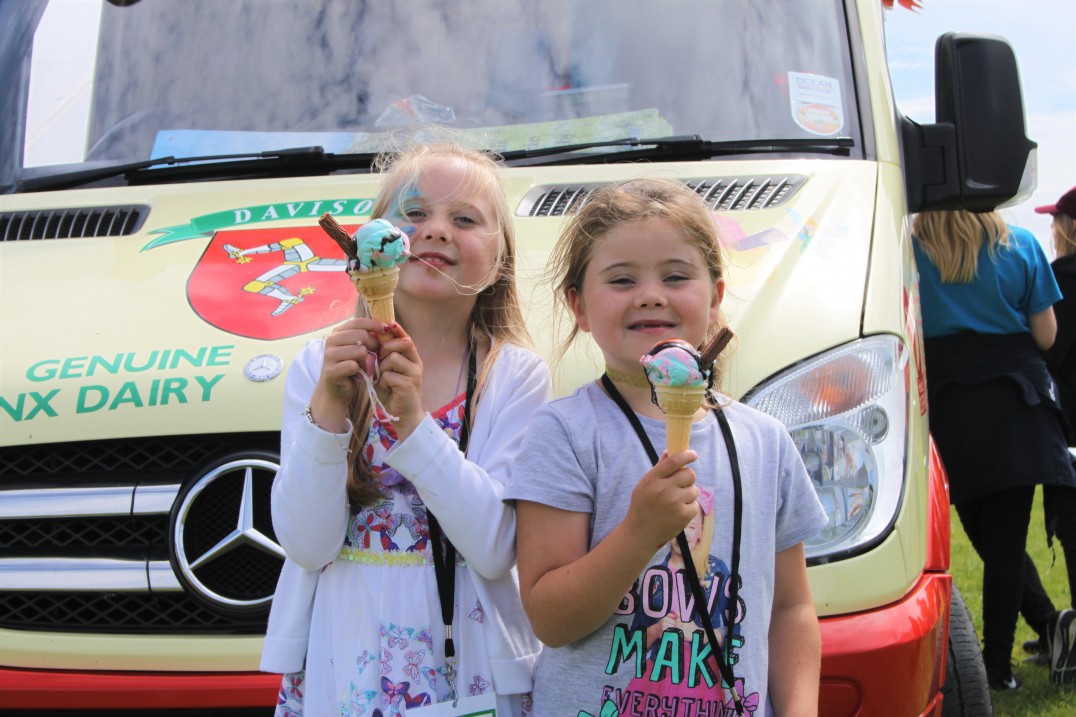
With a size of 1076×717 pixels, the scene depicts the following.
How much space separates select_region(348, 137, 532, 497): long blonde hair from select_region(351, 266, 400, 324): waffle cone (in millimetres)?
178

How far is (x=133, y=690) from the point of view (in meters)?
2.53

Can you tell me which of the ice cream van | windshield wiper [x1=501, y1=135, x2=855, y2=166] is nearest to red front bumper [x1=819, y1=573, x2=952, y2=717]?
the ice cream van

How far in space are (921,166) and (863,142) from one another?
310mm

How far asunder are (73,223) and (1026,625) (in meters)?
4.95

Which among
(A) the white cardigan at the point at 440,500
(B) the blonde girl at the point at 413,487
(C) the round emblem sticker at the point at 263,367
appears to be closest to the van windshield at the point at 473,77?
(C) the round emblem sticker at the point at 263,367

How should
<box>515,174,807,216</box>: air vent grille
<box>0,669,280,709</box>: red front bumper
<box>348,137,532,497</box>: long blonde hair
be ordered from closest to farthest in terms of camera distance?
1. <box>348,137,532,497</box>: long blonde hair
2. <box>0,669,280,709</box>: red front bumper
3. <box>515,174,807,216</box>: air vent grille

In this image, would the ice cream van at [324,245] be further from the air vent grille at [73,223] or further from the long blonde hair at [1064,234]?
the long blonde hair at [1064,234]

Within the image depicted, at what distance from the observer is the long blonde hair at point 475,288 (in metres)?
2.07

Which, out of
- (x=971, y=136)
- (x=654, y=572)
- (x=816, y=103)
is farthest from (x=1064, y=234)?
(x=654, y=572)

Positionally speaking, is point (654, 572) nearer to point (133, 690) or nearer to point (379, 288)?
point (379, 288)

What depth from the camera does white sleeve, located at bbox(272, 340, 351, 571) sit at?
1.93 meters

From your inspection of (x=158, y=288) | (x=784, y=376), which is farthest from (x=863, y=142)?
(x=158, y=288)

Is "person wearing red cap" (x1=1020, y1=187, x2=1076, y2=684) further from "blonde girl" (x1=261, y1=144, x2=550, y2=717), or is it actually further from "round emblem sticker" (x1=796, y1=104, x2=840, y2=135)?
"blonde girl" (x1=261, y1=144, x2=550, y2=717)

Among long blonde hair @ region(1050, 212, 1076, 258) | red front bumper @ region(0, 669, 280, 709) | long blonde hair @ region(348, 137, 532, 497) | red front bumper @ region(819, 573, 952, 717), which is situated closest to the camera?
long blonde hair @ region(348, 137, 532, 497)
